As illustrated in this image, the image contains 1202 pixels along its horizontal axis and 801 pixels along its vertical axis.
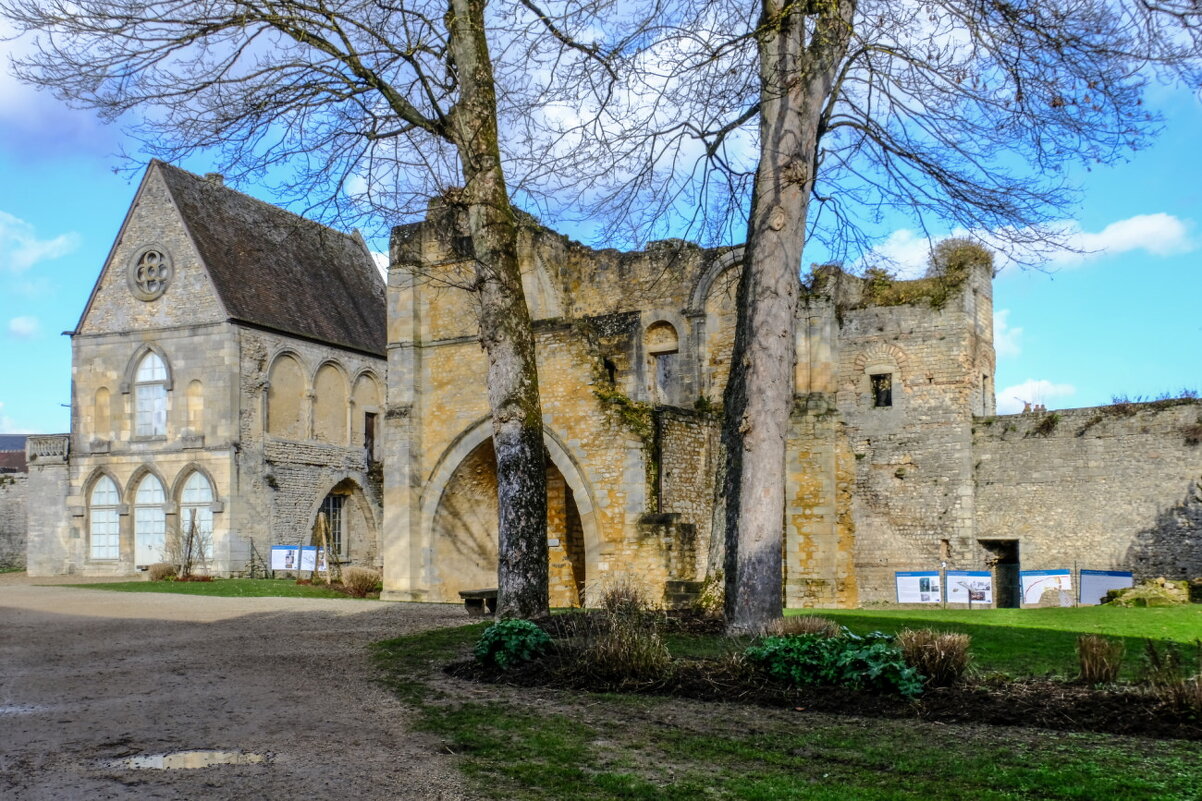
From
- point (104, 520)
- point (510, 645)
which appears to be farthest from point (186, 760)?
point (104, 520)

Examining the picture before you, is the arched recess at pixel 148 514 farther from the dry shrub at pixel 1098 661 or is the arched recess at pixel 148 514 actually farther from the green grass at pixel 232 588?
the dry shrub at pixel 1098 661

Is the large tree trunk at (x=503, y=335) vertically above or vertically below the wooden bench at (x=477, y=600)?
above

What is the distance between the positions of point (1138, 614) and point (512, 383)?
26.6 feet

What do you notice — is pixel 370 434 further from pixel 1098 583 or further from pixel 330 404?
pixel 1098 583

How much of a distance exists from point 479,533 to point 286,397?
35.7 feet

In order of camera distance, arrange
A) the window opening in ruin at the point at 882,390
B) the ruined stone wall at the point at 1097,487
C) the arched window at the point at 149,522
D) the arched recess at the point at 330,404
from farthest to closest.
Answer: the arched recess at the point at 330,404, the arched window at the point at 149,522, the window opening in ruin at the point at 882,390, the ruined stone wall at the point at 1097,487

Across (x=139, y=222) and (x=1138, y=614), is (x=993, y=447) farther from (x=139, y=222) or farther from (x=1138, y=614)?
(x=139, y=222)

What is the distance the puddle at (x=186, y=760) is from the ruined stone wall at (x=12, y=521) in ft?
103

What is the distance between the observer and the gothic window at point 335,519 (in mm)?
30391

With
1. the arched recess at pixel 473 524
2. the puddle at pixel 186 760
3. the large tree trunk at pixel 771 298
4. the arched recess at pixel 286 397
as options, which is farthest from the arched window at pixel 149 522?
the puddle at pixel 186 760

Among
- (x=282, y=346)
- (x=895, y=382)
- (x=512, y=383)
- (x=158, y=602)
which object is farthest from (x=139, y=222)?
(x=512, y=383)

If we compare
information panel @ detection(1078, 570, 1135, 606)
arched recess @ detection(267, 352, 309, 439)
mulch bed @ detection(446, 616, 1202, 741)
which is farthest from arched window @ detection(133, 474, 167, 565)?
mulch bed @ detection(446, 616, 1202, 741)

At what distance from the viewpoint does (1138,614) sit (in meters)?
13.5

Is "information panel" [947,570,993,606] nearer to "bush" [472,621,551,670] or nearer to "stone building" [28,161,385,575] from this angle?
"bush" [472,621,551,670]
